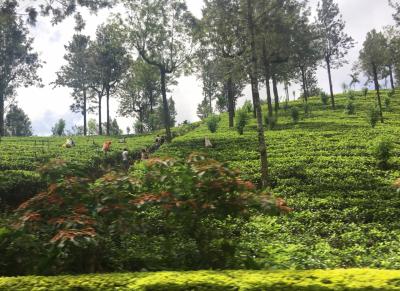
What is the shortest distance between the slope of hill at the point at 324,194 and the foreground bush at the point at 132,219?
107 cm

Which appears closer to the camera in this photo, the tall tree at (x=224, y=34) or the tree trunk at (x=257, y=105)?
the tree trunk at (x=257, y=105)

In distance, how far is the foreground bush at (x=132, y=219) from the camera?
7.54 meters

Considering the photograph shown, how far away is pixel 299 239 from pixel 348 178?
863 centimetres

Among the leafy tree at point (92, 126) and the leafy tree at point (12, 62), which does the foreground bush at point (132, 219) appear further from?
the leafy tree at point (92, 126)

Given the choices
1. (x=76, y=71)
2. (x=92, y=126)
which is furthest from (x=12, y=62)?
(x=92, y=126)

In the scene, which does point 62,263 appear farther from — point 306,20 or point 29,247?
point 306,20

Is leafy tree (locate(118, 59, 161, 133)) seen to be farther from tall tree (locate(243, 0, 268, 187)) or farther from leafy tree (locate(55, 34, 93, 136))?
tall tree (locate(243, 0, 268, 187))

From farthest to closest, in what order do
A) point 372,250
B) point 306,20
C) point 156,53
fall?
point 306,20 → point 156,53 → point 372,250

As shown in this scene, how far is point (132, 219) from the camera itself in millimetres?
7977

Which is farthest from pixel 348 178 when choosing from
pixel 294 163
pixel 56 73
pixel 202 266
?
pixel 56 73

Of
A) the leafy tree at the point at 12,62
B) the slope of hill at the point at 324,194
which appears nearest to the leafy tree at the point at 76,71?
the leafy tree at the point at 12,62

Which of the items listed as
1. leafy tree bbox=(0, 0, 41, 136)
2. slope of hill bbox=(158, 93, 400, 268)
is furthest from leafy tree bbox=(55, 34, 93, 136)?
slope of hill bbox=(158, 93, 400, 268)

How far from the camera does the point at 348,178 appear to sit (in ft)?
66.2

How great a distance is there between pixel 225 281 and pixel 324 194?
13.6 metres
